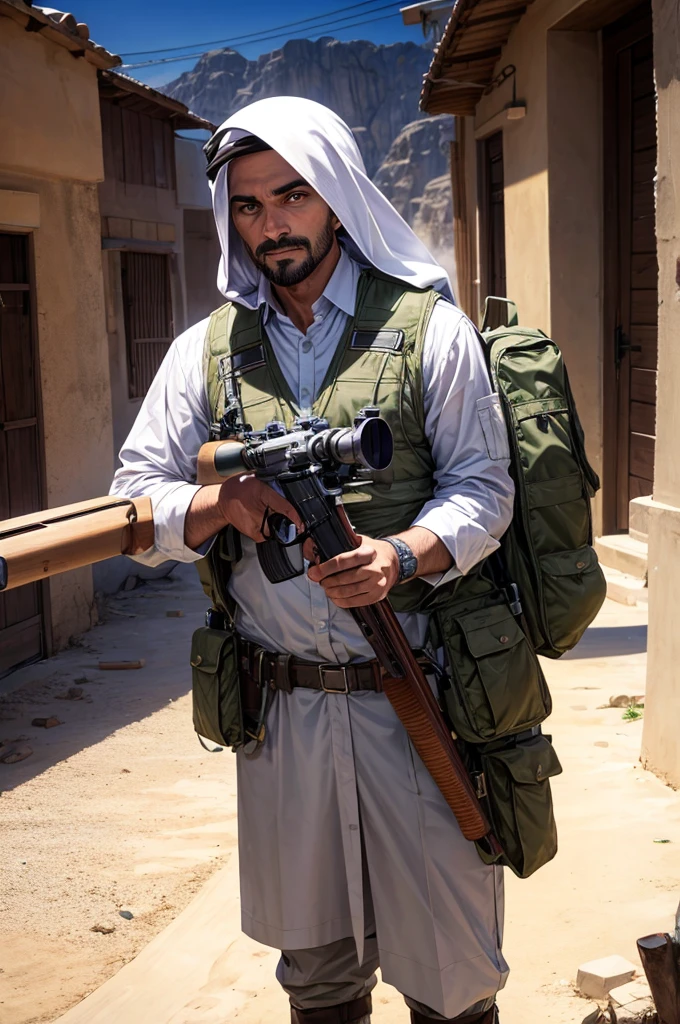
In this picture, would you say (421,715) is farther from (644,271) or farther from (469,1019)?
(644,271)

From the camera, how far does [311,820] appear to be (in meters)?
2.33

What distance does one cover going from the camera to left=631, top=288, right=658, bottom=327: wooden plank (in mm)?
7133

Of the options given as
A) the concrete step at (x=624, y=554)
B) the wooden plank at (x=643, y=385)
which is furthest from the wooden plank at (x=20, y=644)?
the wooden plank at (x=643, y=385)

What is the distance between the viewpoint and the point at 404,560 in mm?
2084

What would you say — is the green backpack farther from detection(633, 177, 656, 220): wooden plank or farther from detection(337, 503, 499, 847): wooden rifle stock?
detection(633, 177, 656, 220): wooden plank

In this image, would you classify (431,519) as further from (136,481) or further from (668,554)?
(668,554)

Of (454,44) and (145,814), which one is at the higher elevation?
(454,44)

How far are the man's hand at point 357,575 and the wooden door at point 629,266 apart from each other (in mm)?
5487

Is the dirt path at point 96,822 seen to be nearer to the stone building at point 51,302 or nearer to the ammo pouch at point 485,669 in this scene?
the stone building at point 51,302

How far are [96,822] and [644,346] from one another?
4.63 m

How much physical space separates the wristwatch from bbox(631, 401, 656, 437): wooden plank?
17.9 ft

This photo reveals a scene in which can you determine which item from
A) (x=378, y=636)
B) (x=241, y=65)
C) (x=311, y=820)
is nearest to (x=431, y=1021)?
(x=311, y=820)

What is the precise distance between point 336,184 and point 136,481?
735 mm

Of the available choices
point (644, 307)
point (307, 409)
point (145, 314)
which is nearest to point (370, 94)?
point (145, 314)
